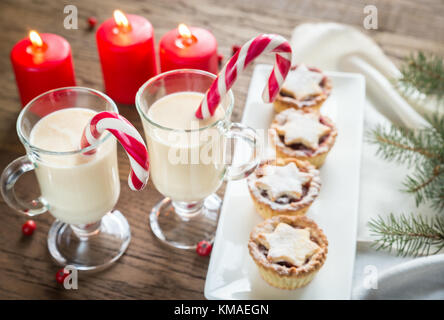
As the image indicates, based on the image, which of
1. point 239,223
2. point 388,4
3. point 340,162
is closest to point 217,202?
point 239,223

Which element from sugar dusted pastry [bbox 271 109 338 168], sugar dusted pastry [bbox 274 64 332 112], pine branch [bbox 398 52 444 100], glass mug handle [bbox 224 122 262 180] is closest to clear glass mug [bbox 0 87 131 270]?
glass mug handle [bbox 224 122 262 180]

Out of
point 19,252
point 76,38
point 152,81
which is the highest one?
point 152,81

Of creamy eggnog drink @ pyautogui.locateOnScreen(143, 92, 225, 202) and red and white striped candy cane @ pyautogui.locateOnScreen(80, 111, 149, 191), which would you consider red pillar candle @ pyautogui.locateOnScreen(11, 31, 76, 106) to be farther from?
red and white striped candy cane @ pyautogui.locateOnScreen(80, 111, 149, 191)

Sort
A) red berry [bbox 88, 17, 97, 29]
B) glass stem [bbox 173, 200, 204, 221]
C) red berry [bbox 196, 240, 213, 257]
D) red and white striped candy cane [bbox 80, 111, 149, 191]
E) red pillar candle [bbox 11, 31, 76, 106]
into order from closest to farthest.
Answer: red and white striped candy cane [bbox 80, 111, 149, 191] < red berry [bbox 196, 240, 213, 257] < glass stem [bbox 173, 200, 204, 221] < red pillar candle [bbox 11, 31, 76, 106] < red berry [bbox 88, 17, 97, 29]

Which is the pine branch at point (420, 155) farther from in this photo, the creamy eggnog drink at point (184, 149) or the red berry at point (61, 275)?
the red berry at point (61, 275)

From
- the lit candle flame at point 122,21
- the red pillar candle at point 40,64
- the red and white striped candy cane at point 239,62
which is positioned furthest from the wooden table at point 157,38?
the red and white striped candy cane at point 239,62

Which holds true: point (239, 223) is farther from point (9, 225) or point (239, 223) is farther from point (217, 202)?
point (9, 225)

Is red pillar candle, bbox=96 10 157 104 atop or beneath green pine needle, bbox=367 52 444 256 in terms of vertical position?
atop

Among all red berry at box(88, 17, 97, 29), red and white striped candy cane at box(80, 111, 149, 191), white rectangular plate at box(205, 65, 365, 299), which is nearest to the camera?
red and white striped candy cane at box(80, 111, 149, 191)
